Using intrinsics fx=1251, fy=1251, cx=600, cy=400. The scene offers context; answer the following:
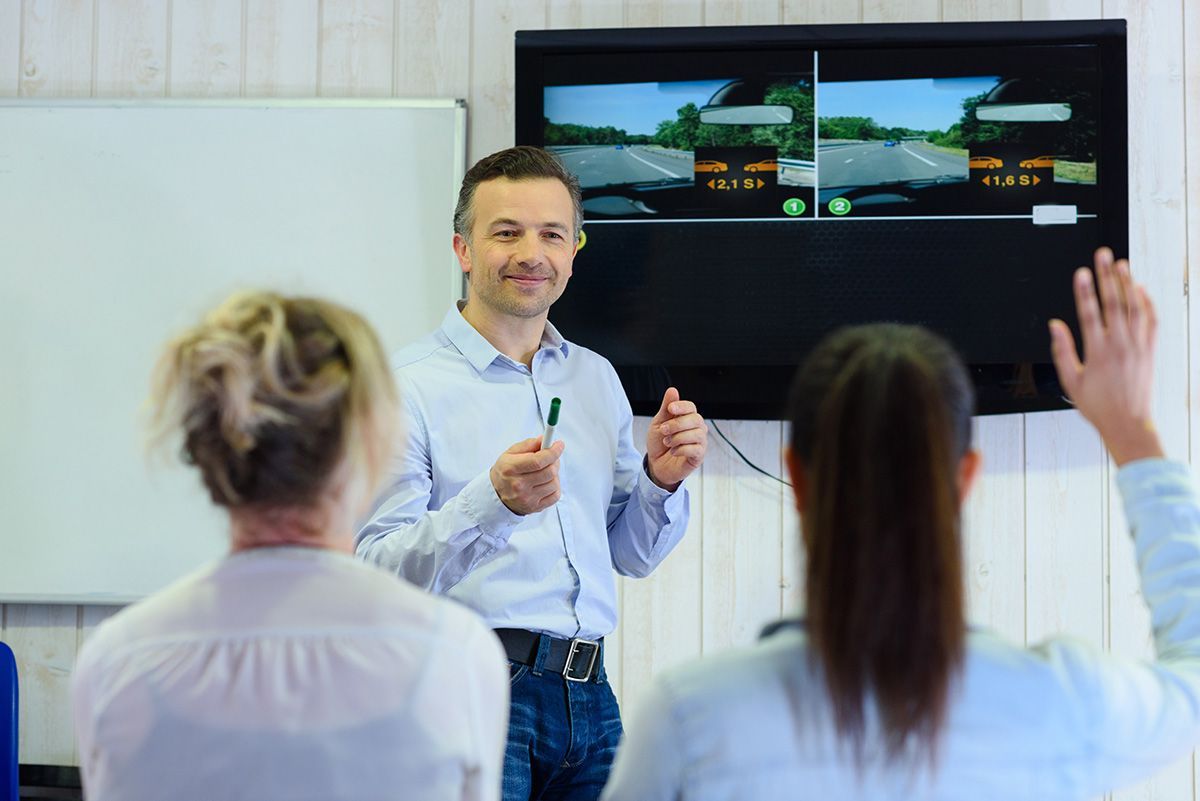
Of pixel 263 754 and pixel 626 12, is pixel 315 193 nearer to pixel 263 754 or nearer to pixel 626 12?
pixel 626 12

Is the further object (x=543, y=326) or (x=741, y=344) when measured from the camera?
(x=741, y=344)

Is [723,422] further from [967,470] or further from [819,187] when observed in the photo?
[967,470]

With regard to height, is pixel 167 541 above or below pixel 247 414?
below

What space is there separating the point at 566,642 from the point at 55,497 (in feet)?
5.06

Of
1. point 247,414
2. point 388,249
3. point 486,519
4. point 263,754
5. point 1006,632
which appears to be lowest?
point 1006,632

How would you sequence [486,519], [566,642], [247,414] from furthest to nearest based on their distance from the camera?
[566,642], [486,519], [247,414]

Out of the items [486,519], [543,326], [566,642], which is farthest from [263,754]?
[543,326]

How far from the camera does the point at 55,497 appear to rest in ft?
9.78

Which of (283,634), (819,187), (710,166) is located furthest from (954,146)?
(283,634)

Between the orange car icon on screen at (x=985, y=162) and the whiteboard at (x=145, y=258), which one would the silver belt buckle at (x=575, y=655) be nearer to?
the whiteboard at (x=145, y=258)

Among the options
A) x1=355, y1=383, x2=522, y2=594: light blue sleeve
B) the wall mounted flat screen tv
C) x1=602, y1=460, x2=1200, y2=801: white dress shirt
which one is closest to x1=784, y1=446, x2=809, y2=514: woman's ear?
x1=602, y1=460, x2=1200, y2=801: white dress shirt

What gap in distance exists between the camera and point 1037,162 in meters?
2.75

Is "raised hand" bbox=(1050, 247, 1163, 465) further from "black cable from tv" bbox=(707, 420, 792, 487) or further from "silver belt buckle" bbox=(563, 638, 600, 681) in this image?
"black cable from tv" bbox=(707, 420, 792, 487)

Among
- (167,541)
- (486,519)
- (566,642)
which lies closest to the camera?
(486,519)
